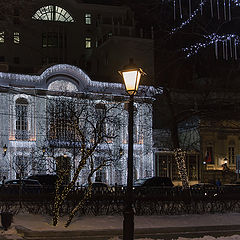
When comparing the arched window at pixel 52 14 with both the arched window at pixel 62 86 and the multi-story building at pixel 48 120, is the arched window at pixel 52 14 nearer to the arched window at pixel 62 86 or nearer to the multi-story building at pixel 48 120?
the arched window at pixel 62 86

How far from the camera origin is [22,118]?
147ft

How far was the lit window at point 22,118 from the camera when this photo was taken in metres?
44.2

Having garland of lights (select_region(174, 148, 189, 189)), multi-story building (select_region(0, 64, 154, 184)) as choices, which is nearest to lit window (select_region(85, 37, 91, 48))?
multi-story building (select_region(0, 64, 154, 184))

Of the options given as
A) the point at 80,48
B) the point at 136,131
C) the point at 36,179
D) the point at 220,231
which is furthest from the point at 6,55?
the point at 220,231

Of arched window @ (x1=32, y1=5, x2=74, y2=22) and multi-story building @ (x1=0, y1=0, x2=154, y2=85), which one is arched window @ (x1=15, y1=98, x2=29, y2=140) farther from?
arched window @ (x1=32, y1=5, x2=74, y2=22)

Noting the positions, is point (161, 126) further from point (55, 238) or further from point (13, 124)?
point (55, 238)

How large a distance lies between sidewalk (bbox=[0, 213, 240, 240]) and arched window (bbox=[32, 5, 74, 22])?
141 ft

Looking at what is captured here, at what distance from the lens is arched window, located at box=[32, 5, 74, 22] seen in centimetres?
6212

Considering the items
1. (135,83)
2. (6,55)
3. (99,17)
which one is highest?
(99,17)

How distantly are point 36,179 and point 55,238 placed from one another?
21.8 m

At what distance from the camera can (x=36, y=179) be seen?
3844cm

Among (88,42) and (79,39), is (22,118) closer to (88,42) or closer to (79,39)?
(79,39)

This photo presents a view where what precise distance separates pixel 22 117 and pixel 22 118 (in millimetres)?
86

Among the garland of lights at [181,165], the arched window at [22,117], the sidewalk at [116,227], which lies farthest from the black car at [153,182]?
the sidewalk at [116,227]
